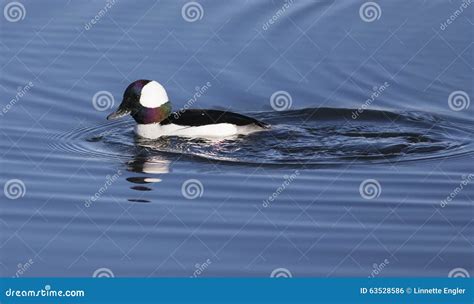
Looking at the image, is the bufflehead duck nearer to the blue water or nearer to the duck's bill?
the duck's bill

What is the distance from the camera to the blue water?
42.7 feet

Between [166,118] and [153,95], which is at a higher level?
[153,95]

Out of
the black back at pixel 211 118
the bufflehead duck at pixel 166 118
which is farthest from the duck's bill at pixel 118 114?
the black back at pixel 211 118

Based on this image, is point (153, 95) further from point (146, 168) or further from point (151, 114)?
point (146, 168)

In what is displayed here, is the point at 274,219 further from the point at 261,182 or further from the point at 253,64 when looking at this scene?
the point at 253,64

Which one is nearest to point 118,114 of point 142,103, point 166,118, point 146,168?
point 142,103

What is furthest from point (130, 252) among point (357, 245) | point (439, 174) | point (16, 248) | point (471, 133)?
point (471, 133)

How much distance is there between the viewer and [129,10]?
21.1 metres

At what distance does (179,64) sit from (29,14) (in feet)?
9.34

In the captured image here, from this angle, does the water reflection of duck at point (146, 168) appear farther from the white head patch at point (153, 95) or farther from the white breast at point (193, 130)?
the white head patch at point (153, 95)

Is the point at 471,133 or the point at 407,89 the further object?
the point at 407,89

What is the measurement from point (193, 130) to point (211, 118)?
0.33 m

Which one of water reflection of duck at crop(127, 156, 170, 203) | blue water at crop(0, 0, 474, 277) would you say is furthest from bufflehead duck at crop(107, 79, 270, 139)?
water reflection of duck at crop(127, 156, 170, 203)

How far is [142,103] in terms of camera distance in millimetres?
17422
